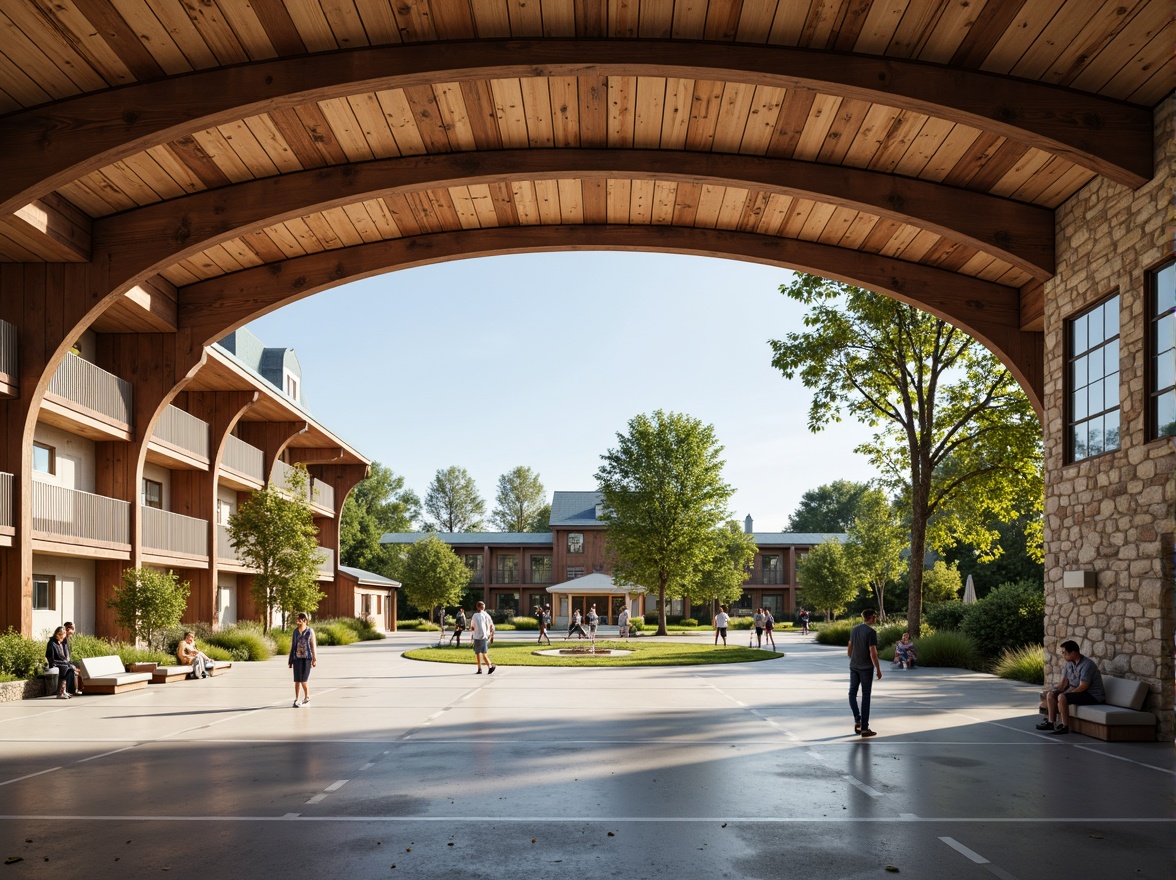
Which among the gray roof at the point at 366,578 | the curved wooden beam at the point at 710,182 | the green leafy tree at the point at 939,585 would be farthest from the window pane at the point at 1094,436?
the gray roof at the point at 366,578

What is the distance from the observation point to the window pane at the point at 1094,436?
46.2 ft

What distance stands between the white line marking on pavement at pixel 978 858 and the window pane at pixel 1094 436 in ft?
27.4

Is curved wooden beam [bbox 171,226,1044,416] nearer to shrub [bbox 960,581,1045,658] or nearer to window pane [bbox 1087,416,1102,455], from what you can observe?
window pane [bbox 1087,416,1102,455]

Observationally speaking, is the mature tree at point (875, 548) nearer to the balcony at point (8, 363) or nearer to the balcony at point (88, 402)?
the balcony at point (88, 402)

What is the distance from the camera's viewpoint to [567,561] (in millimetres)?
74812

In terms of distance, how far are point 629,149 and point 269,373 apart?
32046 millimetres

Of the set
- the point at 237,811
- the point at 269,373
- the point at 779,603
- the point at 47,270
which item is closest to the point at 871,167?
the point at 237,811

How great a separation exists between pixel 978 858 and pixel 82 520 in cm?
2115

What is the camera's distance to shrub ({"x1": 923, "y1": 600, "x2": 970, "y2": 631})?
1199 inches

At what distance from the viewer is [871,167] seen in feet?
48.3

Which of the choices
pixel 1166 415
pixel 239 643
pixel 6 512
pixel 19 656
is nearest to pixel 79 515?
pixel 6 512

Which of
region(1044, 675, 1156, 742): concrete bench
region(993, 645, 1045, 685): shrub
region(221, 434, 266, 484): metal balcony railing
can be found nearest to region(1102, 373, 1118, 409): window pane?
region(1044, 675, 1156, 742): concrete bench

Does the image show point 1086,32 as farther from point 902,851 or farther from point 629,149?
point 902,851

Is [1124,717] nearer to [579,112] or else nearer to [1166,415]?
[1166,415]
